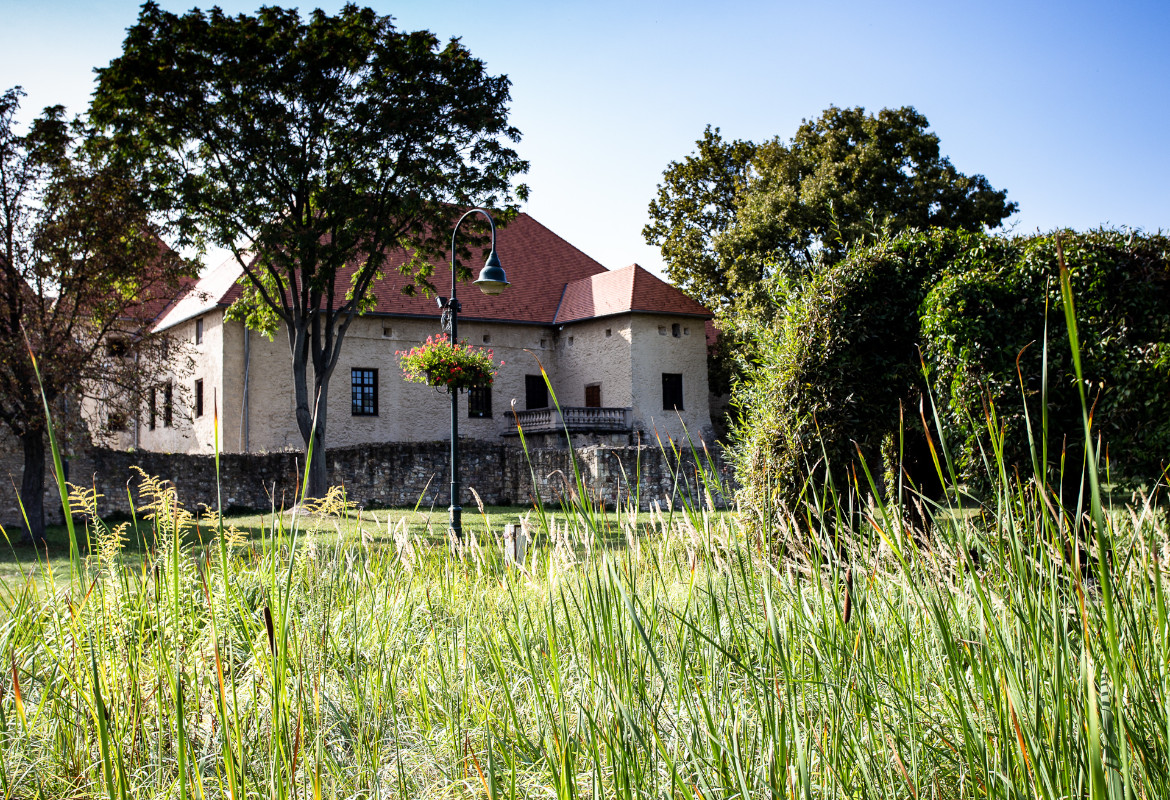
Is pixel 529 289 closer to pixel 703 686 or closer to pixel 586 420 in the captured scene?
pixel 586 420

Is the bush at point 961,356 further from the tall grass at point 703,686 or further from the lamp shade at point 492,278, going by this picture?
the lamp shade at point 492,278

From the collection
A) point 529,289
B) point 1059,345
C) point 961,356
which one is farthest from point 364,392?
point 1059,345

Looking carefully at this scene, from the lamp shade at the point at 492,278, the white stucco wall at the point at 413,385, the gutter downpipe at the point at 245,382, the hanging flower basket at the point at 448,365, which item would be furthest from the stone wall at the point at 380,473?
the lamp shade at the point at 492,278

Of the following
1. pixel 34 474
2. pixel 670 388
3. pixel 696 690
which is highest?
pixel 670 388

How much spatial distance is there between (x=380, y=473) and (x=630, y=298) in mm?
10828

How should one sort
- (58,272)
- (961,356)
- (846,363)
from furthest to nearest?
(58,272) → (846,363) → (961,356)

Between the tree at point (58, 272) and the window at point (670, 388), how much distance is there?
57.8ft

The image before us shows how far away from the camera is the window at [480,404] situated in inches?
1176

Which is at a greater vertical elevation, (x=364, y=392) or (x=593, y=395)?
(x=364, y=392)

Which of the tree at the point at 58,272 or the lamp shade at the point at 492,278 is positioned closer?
A: the lamp shade at the point at 492,278

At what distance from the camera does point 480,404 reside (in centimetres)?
3014

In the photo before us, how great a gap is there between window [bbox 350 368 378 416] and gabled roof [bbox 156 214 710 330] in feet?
7.32

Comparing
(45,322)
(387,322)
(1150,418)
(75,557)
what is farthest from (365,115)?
(75,557)

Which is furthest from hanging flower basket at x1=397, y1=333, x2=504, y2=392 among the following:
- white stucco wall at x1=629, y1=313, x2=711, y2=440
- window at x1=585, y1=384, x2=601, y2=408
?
window at x1=585, y1=384, x2=601, y2=408
